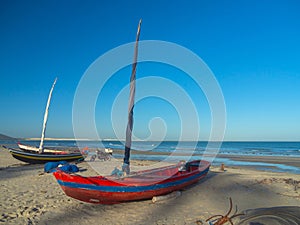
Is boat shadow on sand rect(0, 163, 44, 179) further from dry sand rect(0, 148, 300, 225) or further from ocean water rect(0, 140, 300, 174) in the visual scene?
ocean water rect(0, 140, 300, 174)

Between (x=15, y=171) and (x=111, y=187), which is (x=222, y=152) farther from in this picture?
(x=111, y=187)

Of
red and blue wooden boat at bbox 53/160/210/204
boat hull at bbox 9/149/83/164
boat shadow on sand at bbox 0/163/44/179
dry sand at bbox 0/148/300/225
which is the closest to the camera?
dry sand at bbox 0/148/300/225

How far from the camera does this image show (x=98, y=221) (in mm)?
7102

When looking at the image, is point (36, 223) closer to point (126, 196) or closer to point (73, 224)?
point (73, 224)

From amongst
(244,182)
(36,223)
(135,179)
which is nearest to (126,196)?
(135,179)

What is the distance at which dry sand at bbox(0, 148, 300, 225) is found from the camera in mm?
7238

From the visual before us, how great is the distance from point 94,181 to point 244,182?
360 inches

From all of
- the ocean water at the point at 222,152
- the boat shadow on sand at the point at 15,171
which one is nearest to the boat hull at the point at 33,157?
the boat shadow on sand at the point at 15,171

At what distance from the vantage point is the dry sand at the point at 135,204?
7.24 meters

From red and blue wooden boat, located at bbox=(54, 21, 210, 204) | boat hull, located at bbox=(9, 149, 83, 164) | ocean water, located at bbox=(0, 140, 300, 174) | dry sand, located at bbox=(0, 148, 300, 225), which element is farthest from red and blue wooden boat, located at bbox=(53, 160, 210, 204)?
ocean water, located at bbox=(0, 140, 300, 174)

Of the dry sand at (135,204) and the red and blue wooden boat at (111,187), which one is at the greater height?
the red and blue wooden boat at (111,187)

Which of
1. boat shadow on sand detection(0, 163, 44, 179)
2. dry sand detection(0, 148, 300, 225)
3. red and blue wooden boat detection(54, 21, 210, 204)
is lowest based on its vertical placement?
dry sand detection(0, 148, 300, 225)

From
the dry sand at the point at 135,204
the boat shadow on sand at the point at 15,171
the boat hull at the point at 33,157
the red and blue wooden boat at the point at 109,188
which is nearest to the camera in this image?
the dry sand at the point at 135,204

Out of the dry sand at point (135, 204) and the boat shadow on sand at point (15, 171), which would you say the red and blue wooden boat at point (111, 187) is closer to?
the dry sand at point (135, 204)
